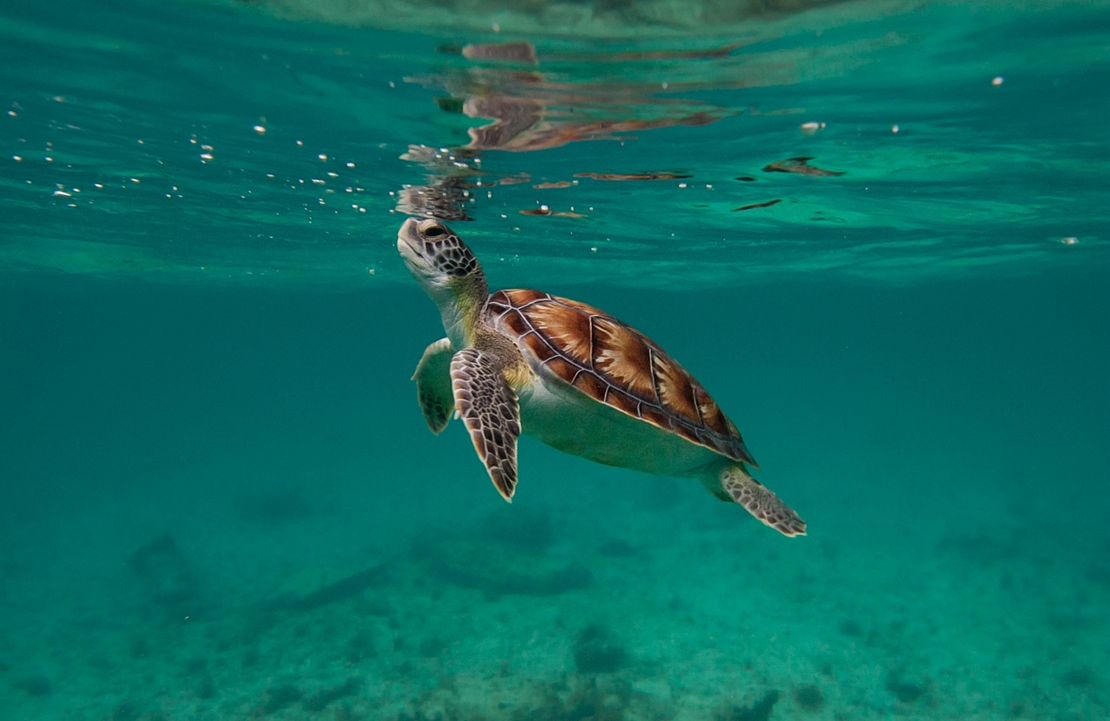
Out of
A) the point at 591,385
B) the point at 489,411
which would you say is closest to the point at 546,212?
the point at 591,385

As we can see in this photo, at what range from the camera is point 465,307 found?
19.5ft

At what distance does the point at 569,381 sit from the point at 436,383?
2.09 metres

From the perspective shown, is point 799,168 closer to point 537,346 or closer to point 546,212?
point 546,212

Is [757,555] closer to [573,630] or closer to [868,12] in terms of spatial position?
[573,630]

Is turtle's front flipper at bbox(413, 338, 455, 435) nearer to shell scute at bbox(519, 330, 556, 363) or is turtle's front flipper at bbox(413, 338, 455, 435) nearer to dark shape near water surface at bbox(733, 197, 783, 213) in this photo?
shell scute at bbox(519, 330, 556, 363)

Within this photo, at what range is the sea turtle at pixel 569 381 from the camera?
503cm

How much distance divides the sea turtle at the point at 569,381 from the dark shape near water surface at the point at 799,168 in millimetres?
6812

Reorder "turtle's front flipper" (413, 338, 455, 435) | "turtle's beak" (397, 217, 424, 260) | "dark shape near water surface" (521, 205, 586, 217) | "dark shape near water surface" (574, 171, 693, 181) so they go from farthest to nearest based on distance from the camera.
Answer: "dark shape near water surface" (521, 205, 586, 217)
"dark shape near water surface" (574, 171, 693, 181)
"turtle's front flipper" (413, 338, 455, 435)
"turtle's beak" (397, 217, 424, 260)

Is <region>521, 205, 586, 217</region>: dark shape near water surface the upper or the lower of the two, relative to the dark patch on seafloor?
upper

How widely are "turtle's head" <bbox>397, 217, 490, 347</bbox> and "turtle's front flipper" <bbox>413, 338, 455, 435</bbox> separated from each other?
10.7 inches

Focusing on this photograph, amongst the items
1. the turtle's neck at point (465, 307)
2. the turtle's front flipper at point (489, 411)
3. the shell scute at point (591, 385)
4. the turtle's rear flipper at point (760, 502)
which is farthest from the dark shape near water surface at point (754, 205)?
the turtle's front flipper at point (489, 411)

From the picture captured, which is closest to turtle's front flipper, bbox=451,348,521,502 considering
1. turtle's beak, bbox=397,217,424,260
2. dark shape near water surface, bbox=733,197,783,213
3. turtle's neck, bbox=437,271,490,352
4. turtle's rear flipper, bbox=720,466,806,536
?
turtle's neck, bbox=437,271,490,352

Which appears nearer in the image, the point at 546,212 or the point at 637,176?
the point at 637,176

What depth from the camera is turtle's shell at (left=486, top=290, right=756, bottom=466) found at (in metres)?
5.13
